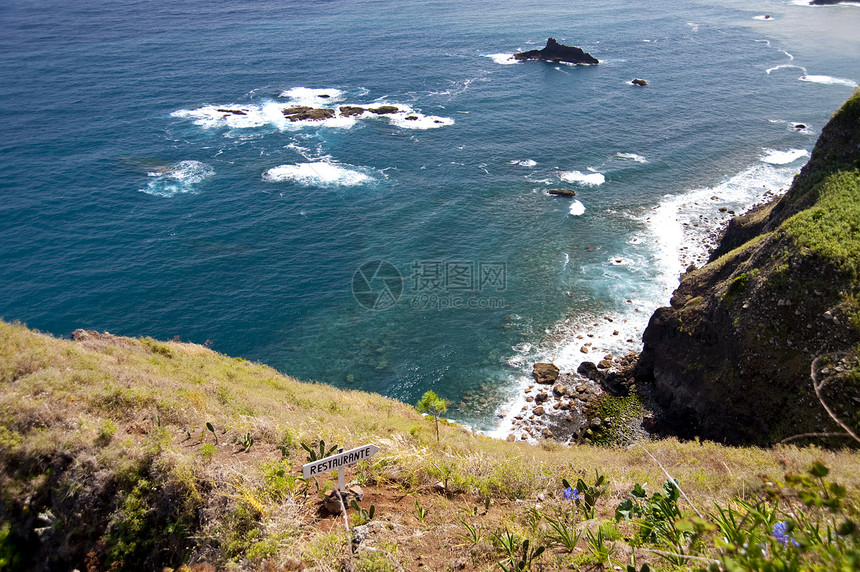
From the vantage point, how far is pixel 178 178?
6106cm

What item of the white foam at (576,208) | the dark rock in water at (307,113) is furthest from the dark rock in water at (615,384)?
the dark rock in water at (307,113)

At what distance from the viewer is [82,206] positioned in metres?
55.1

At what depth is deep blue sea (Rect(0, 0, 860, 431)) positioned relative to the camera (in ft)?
138

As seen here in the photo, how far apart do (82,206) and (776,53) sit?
135 m

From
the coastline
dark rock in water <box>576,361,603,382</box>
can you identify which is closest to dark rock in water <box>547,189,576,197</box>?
the coastline

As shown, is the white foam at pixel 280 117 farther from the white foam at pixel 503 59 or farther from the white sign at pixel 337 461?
the white sign at pixel 337 461

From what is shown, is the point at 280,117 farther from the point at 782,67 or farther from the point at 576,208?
the point at 782,67

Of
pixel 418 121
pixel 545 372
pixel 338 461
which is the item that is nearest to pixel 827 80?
pixel 418 121

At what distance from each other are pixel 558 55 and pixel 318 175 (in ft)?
227

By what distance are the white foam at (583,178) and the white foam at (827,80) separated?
202 ft

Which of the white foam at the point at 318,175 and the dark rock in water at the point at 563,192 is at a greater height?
the white foam at the point at 318,175

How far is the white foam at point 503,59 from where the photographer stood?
10301 centimetres

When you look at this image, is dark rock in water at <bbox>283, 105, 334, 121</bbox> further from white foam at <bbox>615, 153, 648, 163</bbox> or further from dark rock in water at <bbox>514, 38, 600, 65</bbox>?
dark rock in water at <bbox>514, 38, 600, 65</bbox>

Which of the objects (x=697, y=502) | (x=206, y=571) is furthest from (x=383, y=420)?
(x=697, y=502)
